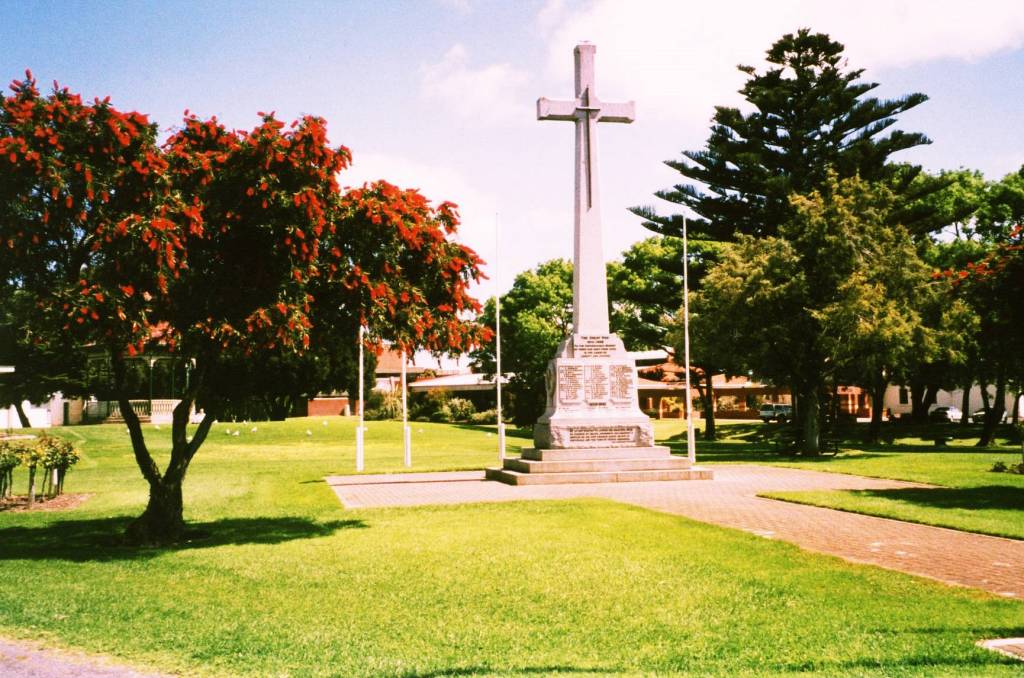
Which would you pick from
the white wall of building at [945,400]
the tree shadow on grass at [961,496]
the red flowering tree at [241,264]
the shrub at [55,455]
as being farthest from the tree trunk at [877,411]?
the white wall of building at [945,400]

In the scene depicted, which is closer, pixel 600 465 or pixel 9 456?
pixel 9 456

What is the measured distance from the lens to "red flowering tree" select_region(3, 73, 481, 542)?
833 cm

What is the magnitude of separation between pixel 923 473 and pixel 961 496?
487cm

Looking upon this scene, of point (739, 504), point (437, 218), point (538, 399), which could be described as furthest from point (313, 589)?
point (538, 399)

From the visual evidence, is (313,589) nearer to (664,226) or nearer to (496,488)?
(496,488)

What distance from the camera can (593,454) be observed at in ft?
57.8

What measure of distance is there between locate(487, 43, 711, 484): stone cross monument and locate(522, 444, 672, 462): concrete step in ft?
0.07

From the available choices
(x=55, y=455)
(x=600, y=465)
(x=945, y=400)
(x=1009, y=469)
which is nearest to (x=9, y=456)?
(x=55, y=455)

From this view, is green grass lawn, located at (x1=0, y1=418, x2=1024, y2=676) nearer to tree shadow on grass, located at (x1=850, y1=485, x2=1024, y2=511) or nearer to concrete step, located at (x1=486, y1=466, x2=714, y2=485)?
concrete step, located at (x1=486, y1=466, x2=714, y2=485)

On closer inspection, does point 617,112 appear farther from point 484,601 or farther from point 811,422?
point 484,601

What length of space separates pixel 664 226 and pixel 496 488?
21.1m

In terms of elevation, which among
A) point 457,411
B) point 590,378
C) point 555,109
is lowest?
point 457,411

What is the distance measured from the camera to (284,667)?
4977mm

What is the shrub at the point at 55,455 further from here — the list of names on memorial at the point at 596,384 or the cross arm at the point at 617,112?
the cross arm at the point at 617,112
